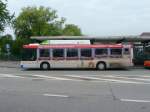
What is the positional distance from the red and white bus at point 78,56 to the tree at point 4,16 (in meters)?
28.9

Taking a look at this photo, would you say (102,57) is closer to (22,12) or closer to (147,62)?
(147,62)

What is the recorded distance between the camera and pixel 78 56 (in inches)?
1422

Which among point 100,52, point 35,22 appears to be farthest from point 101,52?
point 35,22

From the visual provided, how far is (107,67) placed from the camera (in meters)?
36.3

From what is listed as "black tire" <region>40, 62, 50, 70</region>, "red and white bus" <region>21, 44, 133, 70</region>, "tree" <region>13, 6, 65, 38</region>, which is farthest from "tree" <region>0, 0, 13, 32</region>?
"tree" <region>13, 6, 65, 38</region>

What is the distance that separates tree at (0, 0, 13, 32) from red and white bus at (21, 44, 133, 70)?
28.9m

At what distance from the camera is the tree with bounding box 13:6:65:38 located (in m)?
60.2

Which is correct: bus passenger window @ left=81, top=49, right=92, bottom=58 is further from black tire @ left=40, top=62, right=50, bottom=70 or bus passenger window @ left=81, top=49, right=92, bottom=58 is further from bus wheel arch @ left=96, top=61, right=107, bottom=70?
black tire @ left=40, top=62, right=50, bottom=70

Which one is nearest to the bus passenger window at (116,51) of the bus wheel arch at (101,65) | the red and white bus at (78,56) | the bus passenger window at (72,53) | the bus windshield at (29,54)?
Answer: the red and white bus at (78,56)

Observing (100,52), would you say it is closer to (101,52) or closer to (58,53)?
(101,52)

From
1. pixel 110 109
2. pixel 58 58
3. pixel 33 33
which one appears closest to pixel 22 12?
pixel 33 33

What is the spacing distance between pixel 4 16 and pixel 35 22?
54454mm

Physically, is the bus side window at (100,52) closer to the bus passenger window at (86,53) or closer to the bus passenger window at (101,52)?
the bus passenger window at (101,52)

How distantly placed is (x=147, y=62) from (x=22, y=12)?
2820 centimetres
